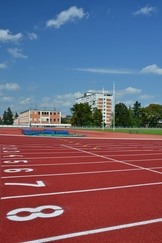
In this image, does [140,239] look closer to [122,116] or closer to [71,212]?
[71,212]

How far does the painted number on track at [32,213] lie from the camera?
5.37m

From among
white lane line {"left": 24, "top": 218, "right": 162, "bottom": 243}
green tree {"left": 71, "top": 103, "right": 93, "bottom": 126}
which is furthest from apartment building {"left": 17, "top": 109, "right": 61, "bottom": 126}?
white lane line {"left": 24, "top": 218, "right": 162, "bottom": 243}

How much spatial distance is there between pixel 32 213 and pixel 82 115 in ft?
348

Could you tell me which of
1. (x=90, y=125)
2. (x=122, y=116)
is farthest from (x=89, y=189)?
(x=122, y=116)

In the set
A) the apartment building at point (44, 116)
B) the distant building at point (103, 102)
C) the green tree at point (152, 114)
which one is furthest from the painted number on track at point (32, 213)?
the distant building at point (103, 102)

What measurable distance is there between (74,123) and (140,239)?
10704 centimetres

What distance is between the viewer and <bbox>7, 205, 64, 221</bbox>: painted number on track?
5.37 m

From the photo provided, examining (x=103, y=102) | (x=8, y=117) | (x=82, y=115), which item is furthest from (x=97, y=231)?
(x=8, y=117)

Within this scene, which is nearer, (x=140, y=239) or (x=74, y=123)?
(x=140, y=239)

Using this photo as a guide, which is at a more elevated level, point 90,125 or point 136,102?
point 136,102

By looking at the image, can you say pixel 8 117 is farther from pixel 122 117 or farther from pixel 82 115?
pixel 122 117

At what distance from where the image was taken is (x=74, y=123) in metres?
112

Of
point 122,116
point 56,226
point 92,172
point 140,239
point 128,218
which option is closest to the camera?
point 140,239

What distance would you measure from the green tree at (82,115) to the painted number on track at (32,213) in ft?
344
